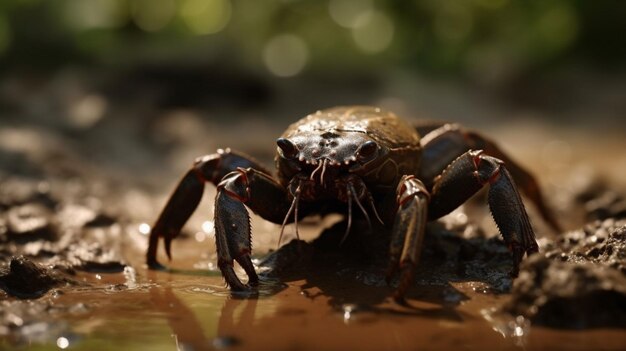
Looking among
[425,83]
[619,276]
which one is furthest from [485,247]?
[425,83]

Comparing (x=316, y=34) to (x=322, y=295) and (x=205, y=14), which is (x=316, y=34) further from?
(x=322, y=295)

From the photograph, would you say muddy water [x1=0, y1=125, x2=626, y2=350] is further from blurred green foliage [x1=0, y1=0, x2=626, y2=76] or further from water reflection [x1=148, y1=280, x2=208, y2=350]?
blurred green foliage [x1=0, y1=0, x2=626, y2=76]

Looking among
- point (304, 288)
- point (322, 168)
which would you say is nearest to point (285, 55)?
point (322, 168)

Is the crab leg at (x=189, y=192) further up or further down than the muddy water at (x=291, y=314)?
further up

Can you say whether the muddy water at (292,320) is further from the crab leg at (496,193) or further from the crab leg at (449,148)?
the crab leg at (449,148)

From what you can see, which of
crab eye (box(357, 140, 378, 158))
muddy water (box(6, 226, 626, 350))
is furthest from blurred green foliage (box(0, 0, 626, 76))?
muddy water (box(6, 226, 626, 350))

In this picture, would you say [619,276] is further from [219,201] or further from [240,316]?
[219,201]

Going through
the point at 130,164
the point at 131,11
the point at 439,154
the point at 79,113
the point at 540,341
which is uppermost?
the point at 131,11

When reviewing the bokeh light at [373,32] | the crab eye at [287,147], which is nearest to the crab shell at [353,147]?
the crab eye at [287,147]

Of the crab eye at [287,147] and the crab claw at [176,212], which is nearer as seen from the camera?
the crab eye at [287,147]
